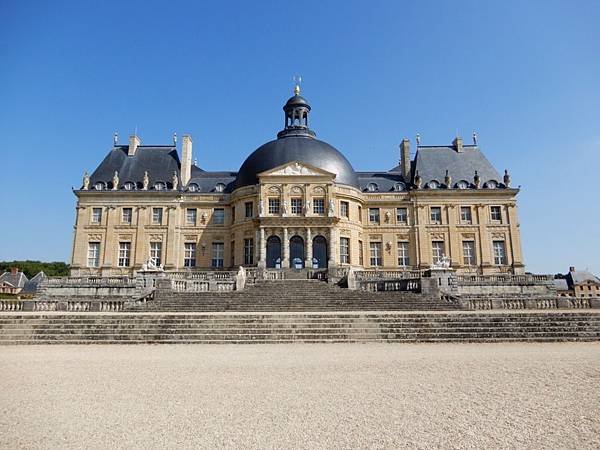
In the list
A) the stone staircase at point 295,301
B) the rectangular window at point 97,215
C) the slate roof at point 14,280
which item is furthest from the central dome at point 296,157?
the slate roof at point 14,280

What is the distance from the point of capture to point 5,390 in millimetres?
6434

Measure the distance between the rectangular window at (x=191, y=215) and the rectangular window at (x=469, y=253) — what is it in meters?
23.6

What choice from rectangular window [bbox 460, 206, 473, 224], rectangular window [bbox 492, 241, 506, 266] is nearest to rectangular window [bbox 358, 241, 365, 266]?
rectangular window [bbox 460, 206, 473, 224]

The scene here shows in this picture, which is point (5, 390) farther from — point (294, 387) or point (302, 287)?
point (302, 287)

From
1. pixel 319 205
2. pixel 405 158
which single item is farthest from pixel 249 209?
pixel 405 158

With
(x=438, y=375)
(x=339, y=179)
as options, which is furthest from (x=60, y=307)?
(x=339, y=179)

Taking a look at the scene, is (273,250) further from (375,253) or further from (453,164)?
(453,164)

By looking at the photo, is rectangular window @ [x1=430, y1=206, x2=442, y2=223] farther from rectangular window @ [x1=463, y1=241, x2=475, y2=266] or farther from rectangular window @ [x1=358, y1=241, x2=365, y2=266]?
rectangular window @ [x1=358, y1=241, x2=365, y2=266]

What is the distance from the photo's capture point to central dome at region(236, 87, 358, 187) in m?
35.0

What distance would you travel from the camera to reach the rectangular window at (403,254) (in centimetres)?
3619

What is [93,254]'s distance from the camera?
3569 cm

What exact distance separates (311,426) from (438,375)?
360 centimetres

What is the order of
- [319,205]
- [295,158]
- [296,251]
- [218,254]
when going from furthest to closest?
[218,254] < [295,158] < [319,205] < [296,251]

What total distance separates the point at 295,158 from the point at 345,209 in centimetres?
602
